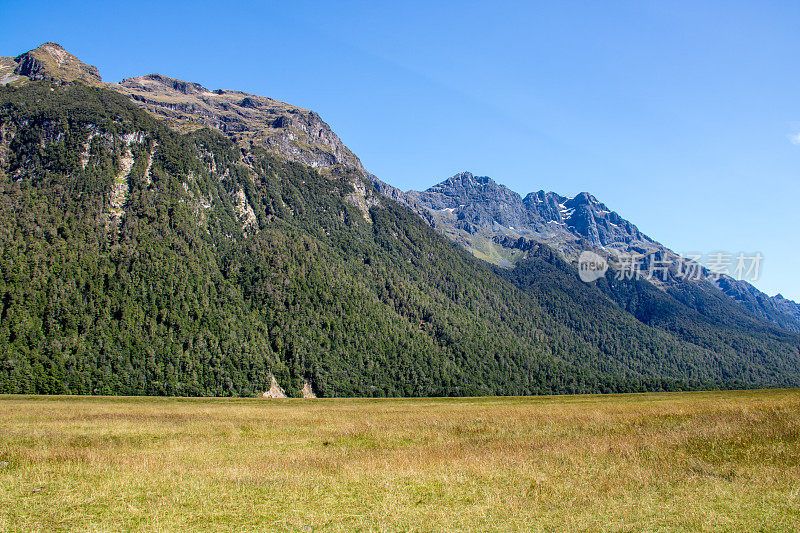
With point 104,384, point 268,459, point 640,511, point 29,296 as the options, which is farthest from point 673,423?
point 29,296

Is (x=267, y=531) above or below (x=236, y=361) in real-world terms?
above

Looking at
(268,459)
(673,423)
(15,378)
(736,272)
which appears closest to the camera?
(268,459)

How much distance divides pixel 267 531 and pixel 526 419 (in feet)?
96.0

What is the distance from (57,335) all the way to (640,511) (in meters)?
207

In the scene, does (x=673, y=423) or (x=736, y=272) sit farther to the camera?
(x=736, y=272)

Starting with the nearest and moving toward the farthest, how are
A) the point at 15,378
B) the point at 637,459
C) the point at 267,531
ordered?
the point at 267,531
the point at 637,459
the point at 15,378

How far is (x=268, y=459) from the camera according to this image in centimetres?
2377

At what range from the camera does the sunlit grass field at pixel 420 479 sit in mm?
14516

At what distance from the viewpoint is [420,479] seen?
19266 millimetres

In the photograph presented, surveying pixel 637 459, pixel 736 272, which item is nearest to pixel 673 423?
pixel 637 459

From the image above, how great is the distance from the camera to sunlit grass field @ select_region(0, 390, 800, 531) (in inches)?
571

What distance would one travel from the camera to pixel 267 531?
1356 cm

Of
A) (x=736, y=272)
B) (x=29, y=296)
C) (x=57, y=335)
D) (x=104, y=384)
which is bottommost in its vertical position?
(x=104, y=384)

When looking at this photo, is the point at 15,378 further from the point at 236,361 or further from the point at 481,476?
the point at 481,476
